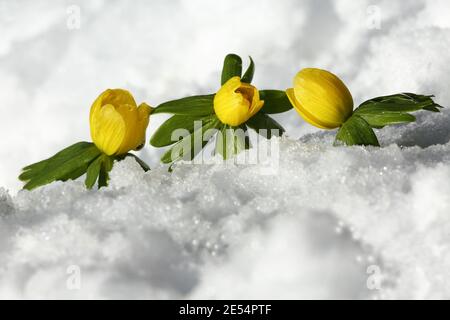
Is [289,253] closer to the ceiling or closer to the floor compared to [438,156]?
closer to the floor

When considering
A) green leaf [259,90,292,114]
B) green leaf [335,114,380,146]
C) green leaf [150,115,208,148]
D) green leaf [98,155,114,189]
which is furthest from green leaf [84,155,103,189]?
green leaf [335,114,380,146]

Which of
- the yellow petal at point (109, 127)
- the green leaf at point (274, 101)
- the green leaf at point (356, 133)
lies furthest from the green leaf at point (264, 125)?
the yellow petal at point (109, 127)

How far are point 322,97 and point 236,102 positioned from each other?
0.55 ft

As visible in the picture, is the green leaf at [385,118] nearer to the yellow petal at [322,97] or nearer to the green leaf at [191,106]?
the yellow petal at [322,97]

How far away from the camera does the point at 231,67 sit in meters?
1.37

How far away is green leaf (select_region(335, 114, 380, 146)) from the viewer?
1271 mm

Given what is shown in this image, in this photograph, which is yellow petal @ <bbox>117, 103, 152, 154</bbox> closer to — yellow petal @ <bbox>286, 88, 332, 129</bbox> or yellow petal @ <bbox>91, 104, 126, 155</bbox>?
yellow petal @ <bbox>91, 104, 126, 155</bbox>
